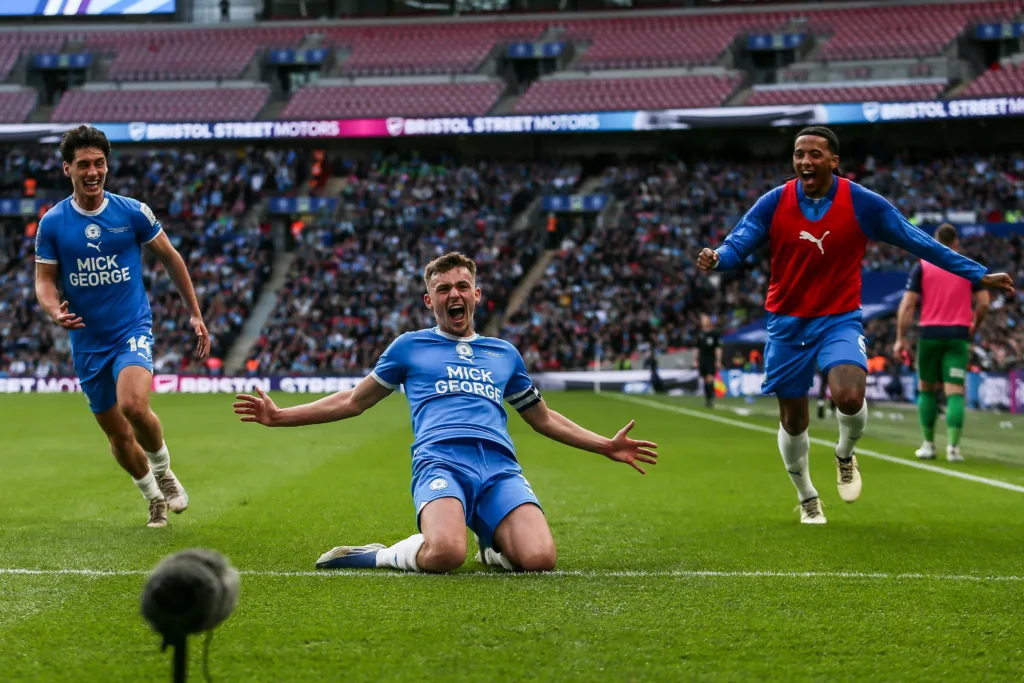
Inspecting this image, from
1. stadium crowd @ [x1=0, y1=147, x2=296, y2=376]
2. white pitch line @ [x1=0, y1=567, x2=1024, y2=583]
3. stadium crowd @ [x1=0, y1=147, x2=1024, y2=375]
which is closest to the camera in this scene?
white pitch line @ [x1=0, y1=567, x2=1024, y2=583]

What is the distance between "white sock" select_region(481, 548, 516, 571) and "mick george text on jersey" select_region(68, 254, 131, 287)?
3.12m

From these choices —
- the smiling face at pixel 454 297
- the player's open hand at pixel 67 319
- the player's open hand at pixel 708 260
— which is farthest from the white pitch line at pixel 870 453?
the player's open hand at pixel 67 319

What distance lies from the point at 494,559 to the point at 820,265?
2956mm

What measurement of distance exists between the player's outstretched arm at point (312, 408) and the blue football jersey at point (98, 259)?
2.11m

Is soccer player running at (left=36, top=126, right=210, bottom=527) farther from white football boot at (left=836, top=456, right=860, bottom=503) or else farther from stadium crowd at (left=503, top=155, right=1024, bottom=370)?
stadium crowd at (left=503, top=155, right=1024, bottom=370)

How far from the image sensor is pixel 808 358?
7.38 metres

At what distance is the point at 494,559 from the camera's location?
5.82 metres

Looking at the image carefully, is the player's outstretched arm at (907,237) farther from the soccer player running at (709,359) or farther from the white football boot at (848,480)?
the soccer player running at (709,359)

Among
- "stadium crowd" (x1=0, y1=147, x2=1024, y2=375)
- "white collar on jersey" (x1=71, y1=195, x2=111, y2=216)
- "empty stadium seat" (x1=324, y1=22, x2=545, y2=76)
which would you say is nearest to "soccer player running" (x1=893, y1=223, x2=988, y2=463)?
"white collar on jersey" (x1=71, y1=195, x2=111, y2=216)

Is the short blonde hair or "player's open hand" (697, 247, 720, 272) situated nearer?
the short blonde hair

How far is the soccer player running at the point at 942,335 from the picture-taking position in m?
12.1

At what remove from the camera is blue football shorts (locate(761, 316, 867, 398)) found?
7.15 meters

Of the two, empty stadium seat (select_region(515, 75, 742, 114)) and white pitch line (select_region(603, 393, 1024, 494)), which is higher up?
empty stadium seat (select_region(515, 75, 742, 114))

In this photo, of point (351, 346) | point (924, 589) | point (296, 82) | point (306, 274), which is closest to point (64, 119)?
point (296, 82)
